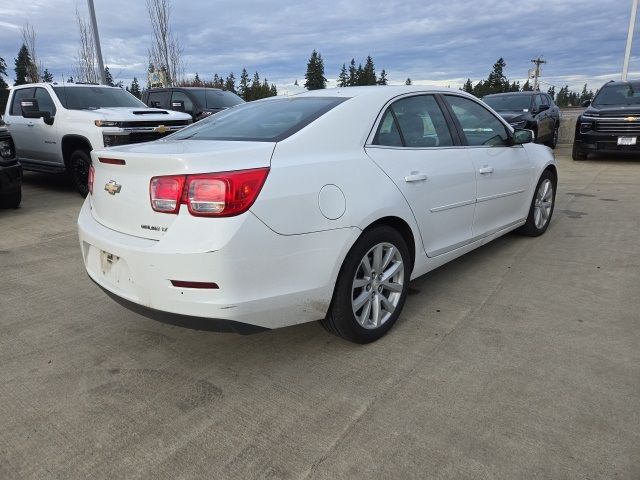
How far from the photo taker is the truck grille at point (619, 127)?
34.2 feet

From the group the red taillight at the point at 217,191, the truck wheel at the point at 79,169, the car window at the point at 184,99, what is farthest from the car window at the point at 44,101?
the red taillight at the point at 217,191

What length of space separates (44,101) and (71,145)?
1.20 metres

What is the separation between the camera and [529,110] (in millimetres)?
12562

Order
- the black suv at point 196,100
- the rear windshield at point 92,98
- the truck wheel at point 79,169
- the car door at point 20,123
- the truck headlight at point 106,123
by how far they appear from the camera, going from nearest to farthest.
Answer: the truck headlight at point 106,123
the truck wheel at point 79,169
the rear windshield at point 92,98
the car door at point 20,123
the black suv at point 196,100

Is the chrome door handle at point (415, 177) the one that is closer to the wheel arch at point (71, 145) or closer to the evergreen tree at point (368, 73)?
the wheel arch at point (71, 145)

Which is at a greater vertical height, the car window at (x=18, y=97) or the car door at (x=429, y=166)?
the car window at (x=18, y=97)

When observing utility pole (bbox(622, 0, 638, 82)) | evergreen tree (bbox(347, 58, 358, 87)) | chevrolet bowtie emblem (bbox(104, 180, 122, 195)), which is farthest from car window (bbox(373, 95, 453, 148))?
evergreen tree (bbox(347, 58, 358, 87))

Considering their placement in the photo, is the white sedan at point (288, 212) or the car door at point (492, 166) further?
the car door at point (492, 166)

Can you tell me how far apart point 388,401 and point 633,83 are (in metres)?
12.6

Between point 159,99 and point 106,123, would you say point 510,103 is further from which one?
point 106,123

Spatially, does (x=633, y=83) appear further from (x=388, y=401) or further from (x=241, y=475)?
(x=241, y=475)

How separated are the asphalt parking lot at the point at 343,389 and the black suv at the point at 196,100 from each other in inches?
292

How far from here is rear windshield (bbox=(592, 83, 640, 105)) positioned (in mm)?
11445

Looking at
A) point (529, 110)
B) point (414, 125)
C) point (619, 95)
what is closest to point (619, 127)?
point (619, 95)
